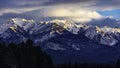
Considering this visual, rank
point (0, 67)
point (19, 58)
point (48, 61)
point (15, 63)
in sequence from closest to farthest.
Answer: point (0, 67), point (15, 63), point (19, 58), point (48, 61)

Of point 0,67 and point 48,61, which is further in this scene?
point 48,61

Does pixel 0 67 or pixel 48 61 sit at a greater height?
pixel 0 67

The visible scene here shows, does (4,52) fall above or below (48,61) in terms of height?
above

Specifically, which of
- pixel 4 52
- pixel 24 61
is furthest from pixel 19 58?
pixel 4 52

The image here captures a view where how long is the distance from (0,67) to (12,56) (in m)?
8.46

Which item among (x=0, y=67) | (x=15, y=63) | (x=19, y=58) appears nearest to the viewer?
(x=0, y=67)

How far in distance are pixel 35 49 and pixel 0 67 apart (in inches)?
907

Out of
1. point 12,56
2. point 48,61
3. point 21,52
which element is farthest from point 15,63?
point 48,61

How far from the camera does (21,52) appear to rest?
387 feet

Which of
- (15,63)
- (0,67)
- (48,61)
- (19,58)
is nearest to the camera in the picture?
(0,67)

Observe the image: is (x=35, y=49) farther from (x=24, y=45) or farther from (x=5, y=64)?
(x=5, y=64)

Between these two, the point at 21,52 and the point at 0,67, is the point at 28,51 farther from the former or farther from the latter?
the point at 0,67

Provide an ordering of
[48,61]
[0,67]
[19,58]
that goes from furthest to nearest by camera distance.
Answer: [48,61]
[19,58]
[0,67]

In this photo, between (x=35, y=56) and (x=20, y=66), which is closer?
(x=20, y=66)
